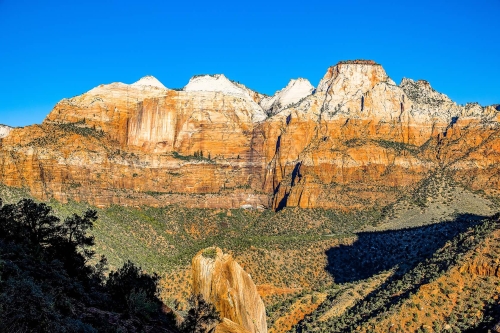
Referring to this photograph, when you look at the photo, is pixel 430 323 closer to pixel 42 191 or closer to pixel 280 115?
pixel 42 191

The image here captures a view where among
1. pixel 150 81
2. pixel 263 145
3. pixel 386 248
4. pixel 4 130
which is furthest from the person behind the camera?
pixel 150 81

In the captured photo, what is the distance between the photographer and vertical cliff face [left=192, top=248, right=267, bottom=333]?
45812 mm

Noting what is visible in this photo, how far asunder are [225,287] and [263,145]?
323 feet

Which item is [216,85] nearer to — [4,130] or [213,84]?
[213,84]

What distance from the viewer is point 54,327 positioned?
63.3 ft

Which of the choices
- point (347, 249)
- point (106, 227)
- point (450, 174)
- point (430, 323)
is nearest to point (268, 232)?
point (347, 249)

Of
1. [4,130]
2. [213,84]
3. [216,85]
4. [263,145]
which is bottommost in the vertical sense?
[4,130]

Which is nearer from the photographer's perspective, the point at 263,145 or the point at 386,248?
the point at 386,248

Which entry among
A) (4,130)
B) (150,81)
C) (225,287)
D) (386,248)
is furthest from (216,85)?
(225,287)

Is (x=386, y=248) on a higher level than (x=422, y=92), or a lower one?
lower

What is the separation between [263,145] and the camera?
143375mm

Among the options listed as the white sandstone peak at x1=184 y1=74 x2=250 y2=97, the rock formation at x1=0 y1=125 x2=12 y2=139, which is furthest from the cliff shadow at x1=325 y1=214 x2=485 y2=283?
the white sandstone peak at x1=184 y1=74 x2=250 y2=97

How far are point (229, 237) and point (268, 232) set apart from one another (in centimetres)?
855

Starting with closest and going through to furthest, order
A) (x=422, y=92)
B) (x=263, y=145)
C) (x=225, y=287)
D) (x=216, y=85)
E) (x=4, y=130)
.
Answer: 1. (x=225, y=287)
2. (x=4, y=130)
3. (x=263, y=145)
4. (x=422, y=92)
5. (x=216, y=85)
